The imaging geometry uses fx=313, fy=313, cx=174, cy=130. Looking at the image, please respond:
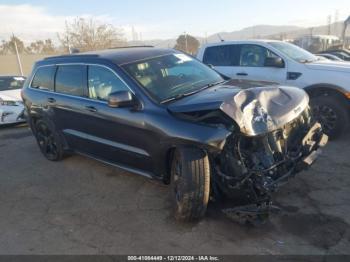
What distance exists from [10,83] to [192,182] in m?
8.35

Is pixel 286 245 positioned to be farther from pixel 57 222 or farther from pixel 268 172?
pixel 57 222

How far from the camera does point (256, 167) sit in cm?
310

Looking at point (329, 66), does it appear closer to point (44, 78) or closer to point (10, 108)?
point (44, 78)

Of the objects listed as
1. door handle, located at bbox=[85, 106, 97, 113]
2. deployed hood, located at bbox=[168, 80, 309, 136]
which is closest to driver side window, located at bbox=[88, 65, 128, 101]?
door handle, located at bbox=[85, 106, 97, 113]

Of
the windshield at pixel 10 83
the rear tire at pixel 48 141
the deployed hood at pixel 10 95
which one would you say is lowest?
the rear tire at pixel 48 141

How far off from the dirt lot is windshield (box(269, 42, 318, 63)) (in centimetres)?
192

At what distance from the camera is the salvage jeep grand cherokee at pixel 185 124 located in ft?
10.1

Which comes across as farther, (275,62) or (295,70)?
(275,62)

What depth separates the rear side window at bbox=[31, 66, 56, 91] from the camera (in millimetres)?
5102

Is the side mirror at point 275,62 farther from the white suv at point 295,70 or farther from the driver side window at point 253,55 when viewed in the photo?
the driver side window at point 253,55

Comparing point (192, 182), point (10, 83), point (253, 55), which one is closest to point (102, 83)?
point (192, 182)

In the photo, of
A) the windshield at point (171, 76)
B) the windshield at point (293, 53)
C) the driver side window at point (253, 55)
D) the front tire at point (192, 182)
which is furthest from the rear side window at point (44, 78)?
the windshield at point (293, 53)

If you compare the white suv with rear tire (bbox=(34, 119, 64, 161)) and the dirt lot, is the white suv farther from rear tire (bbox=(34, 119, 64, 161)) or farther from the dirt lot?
rear tire (bbox=(34, 119, 64, 161))

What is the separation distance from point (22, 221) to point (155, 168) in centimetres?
172
